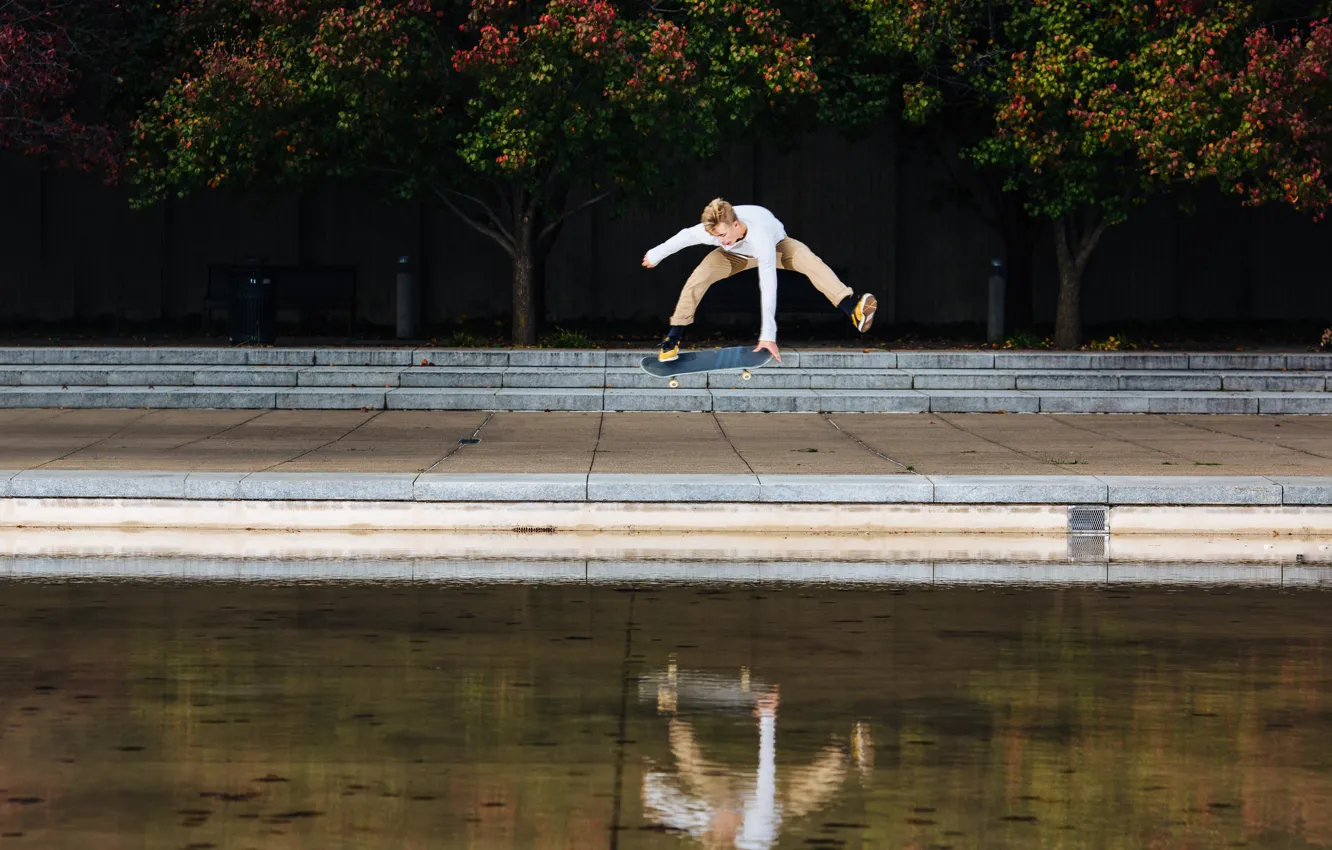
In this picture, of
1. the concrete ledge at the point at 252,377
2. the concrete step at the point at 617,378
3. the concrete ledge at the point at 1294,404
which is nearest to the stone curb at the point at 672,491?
Answer: the concrete ledge at the point at 1294,404

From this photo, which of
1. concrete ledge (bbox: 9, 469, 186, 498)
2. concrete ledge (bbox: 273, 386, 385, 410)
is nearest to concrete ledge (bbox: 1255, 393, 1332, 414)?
concrete ledge (bbox: 273, 386, 385, 410)

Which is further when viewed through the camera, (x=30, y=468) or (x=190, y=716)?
(x=30, y=468)

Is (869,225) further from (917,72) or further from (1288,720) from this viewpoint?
(1288,720)

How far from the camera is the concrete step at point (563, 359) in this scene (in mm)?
22219

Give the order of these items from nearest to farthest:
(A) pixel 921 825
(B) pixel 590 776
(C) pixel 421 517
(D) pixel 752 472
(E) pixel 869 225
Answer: (A) pixel 921 825 < (B) pixel 590 776 < (C) pixel 421 517 < (D) pixel 752 472 < (E) pixel 869 225

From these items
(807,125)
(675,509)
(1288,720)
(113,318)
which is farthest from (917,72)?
(1288,720)

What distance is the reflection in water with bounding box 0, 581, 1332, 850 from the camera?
5.61 m

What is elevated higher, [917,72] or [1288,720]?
[917,72]

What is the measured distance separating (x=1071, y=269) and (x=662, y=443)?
34.4 ft

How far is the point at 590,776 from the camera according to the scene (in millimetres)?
6164

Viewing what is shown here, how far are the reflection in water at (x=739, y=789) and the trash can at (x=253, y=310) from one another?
18.0 meters

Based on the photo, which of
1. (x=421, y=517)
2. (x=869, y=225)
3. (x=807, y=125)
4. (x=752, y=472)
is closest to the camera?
(x=421, y=517)

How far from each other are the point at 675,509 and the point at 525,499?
101 cm

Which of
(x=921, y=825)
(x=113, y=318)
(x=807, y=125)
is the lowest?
(x=921, y=825)
